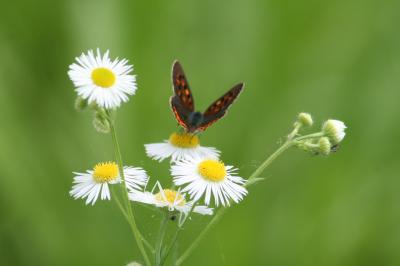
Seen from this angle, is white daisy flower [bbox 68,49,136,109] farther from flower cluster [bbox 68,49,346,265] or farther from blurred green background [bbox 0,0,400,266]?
blurred green background [bbox 0,0,400,266]

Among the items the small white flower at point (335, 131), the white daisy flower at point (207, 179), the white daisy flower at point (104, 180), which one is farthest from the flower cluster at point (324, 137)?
the white daisy flower at point (104, 180)

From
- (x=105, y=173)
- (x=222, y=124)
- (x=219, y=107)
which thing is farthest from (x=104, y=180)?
(x=222, y=124)

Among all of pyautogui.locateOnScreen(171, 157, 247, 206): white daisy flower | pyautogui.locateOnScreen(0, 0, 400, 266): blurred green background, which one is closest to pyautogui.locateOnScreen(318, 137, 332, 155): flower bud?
pyautogui.locateOnScreen(171, 157, 247, 206): white daisy flower

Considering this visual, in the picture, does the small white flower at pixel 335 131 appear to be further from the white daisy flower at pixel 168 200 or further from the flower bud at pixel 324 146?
the white daisy flower at pixel 168 200

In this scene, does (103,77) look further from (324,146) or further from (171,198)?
(324,146)
